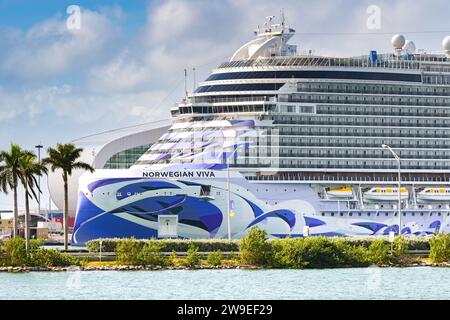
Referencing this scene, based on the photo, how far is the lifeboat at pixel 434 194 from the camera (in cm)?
10994

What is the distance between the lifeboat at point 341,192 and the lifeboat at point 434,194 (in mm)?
6569

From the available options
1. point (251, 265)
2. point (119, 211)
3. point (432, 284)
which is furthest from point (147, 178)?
point (432, 284)

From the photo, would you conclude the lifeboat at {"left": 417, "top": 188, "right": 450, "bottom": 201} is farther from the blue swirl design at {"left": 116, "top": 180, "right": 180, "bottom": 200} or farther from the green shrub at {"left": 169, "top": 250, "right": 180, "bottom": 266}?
the green shrub at {"left": 169, "top": 250, "right": 180, "bottom": 266}

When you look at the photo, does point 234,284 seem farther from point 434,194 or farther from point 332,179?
point 434,194

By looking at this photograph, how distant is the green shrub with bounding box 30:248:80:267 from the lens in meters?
73.5

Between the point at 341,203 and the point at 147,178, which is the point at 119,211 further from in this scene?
the point at 341,203

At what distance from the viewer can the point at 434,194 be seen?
110 metres

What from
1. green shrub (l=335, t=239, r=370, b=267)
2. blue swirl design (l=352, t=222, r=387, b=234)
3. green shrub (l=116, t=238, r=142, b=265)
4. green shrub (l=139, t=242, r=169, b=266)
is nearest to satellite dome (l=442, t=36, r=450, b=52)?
blue swirl design (l=352, t=222, r=387, b=234)

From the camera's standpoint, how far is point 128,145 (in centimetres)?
13788

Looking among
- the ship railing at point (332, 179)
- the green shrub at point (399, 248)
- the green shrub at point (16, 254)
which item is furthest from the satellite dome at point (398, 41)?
the green shrub at point (16, 254)

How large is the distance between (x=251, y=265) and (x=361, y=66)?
40181 mm

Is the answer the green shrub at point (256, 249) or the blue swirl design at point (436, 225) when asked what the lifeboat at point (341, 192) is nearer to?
the blue swirl design at point (436, 225)

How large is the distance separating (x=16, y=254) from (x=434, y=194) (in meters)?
47.6
